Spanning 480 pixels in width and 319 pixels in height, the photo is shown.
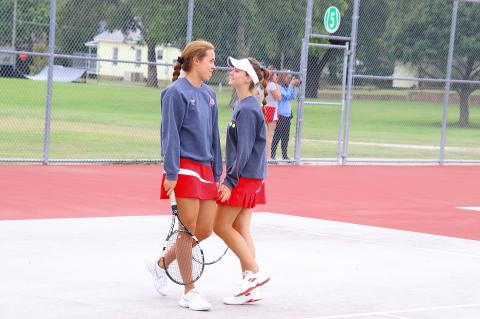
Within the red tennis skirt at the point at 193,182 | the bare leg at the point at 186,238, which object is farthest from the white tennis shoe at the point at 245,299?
the red tennis skirt at the point at 193,182

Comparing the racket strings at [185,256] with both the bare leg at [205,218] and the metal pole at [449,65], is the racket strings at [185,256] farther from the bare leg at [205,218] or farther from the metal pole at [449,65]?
the metal pole at [449,65]

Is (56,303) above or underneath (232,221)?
underneath

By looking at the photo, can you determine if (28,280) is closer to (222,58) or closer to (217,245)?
(217,245)

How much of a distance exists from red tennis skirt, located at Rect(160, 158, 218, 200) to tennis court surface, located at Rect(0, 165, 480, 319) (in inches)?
31.3

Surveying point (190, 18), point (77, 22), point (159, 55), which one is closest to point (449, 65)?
point (159, 55)

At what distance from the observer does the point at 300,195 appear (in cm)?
1636

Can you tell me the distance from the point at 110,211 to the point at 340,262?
384cm

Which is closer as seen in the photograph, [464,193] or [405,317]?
[405,317]

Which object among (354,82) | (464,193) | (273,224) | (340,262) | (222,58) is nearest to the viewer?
(340,262)

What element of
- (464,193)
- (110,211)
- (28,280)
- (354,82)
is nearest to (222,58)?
(354,82)

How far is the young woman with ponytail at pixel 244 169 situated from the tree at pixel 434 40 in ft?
50.7

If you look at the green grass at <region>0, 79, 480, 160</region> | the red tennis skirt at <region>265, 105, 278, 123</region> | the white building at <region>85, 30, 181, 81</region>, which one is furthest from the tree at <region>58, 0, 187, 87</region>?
the green grass at <region>0, 79, 480, 160</region>

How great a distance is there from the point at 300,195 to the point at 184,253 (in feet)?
27.9

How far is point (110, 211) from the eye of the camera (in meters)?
13.4
